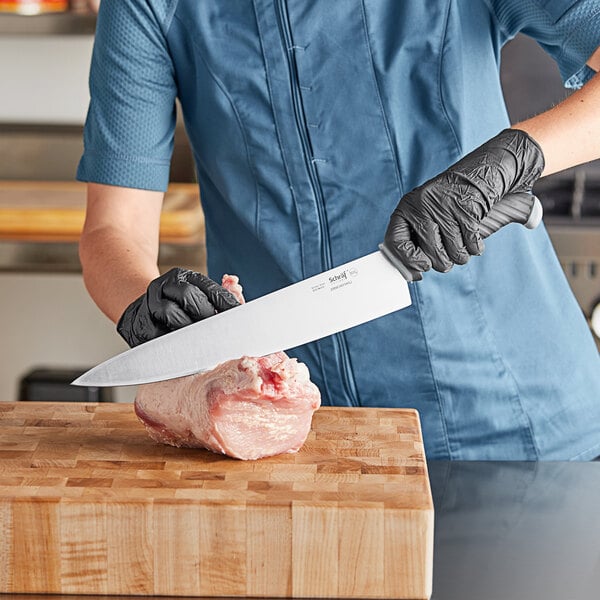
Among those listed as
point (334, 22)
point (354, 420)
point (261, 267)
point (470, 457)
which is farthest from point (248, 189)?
point (470, 457)

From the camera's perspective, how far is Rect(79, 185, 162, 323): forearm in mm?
1470

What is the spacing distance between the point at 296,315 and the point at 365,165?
31cm

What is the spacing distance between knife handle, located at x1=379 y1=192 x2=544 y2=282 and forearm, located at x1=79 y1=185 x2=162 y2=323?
394 millimetres

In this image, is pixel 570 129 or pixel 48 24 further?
pixel 48 24

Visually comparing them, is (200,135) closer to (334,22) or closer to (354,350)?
(334,22)

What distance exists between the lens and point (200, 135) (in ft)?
5.13

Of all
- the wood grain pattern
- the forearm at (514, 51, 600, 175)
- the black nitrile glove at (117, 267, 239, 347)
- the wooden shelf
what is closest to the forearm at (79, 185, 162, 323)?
the black nitrile glove at (117, 267, 239, 347)

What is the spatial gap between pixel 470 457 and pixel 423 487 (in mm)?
381

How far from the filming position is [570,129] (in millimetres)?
1291

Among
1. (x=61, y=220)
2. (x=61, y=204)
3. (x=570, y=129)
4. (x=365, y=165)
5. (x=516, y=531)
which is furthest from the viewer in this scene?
(x=61, y=204)

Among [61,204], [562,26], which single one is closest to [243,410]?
[562,26]

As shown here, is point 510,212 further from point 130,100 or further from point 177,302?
point 130,100

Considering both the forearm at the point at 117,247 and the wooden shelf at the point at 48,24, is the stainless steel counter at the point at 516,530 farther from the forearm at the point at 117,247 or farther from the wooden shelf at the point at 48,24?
the wooden shelf at the point at 48,24

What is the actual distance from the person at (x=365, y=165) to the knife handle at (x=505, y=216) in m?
0.21
